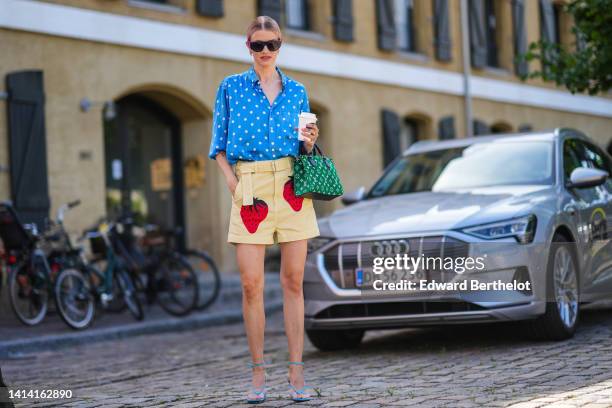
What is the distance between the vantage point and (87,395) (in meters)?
6.55

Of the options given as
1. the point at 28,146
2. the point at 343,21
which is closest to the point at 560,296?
the point at 28,146

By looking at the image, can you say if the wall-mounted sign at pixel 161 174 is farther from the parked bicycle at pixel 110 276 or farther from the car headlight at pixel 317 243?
the car headlight at pixel 317 243

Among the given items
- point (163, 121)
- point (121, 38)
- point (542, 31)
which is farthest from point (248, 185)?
point (542, 31)

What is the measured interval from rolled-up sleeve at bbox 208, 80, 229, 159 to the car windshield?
337 cm

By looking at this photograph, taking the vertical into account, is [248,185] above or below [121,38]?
below

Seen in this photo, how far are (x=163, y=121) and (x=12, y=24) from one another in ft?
13.3

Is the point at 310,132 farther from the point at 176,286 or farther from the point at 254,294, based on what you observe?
the point at 176,286

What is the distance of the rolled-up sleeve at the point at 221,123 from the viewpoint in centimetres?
564

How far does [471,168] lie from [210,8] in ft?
29.6

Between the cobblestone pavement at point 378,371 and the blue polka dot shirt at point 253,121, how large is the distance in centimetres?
126

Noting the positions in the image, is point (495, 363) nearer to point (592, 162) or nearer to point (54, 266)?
point (592, 162)

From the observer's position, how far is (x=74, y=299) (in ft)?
38.1

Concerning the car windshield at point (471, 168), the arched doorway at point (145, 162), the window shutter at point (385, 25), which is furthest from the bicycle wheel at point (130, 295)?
the window shutter at point (385, 25)

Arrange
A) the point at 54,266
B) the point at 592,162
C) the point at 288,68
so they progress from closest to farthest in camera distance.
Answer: the point at 592,162
the point at 54,266
the point at 288,68
